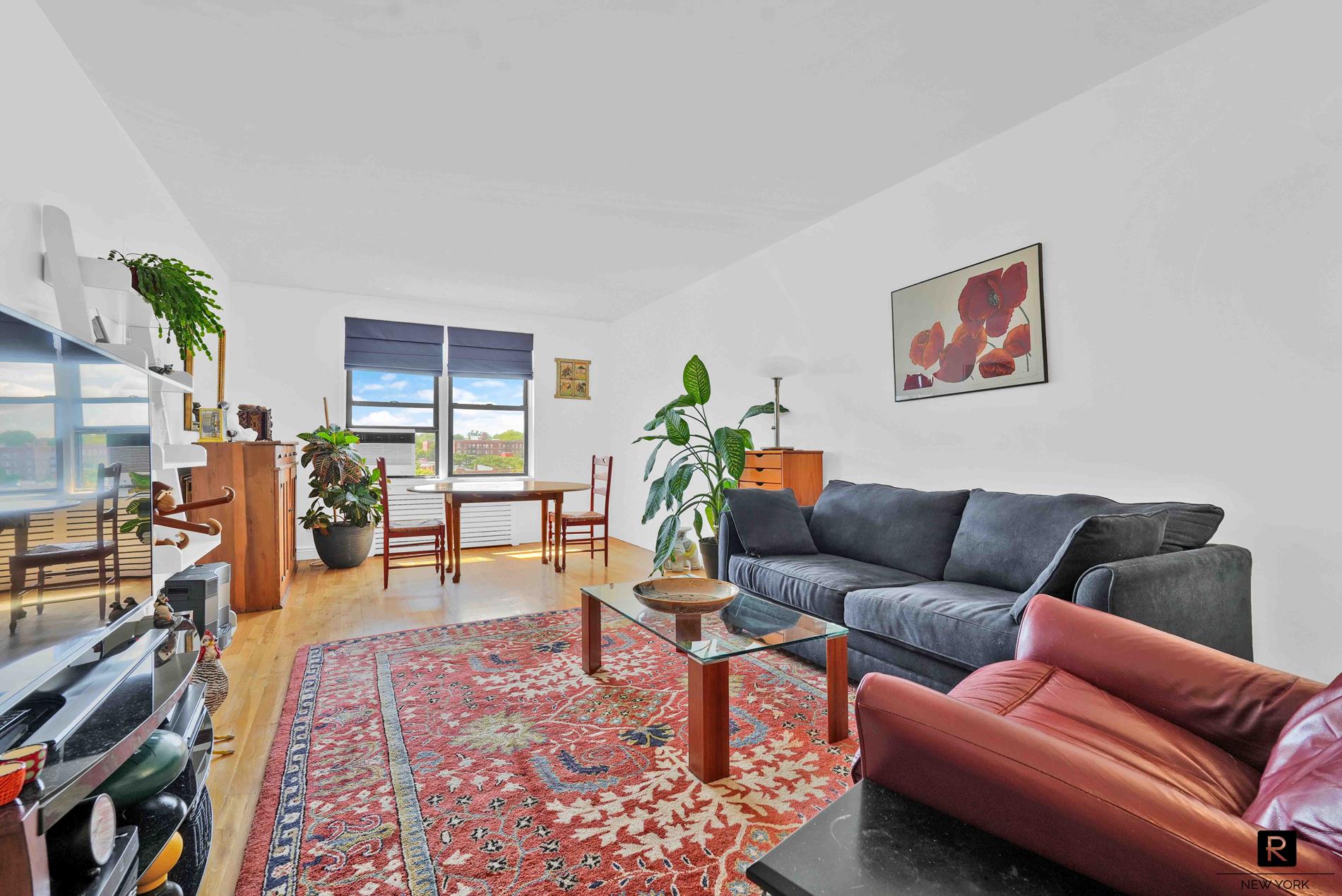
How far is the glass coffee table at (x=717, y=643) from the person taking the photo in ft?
6.16

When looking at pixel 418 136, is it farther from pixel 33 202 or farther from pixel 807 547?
pixel 807 547

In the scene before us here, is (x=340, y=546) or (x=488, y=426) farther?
(x=488, y=426)

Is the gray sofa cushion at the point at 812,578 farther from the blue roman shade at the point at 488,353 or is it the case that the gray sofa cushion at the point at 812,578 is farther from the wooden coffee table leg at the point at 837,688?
the blue roman shade at the point at 488,353

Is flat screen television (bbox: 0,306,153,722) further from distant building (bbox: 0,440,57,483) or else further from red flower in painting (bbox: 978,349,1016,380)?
red flower in painting (bbox: 978,349,1016,380)

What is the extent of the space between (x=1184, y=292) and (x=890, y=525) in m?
1.54

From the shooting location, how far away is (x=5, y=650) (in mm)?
1074

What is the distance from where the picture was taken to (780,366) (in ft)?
13.5

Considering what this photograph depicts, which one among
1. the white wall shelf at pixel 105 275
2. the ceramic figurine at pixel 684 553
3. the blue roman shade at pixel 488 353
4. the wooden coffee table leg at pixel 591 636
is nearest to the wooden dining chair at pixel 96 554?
the white wall shelf at pixel 105 275

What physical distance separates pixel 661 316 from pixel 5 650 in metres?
5.47

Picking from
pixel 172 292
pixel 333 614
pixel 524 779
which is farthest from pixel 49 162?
pixel 524 779

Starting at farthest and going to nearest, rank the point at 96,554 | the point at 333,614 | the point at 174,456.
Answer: the point at 333,614 < the point at 174,456 < the point at 96,554

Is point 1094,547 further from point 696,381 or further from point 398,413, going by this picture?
point 398,413

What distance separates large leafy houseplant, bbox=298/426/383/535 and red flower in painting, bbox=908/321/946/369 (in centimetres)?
444

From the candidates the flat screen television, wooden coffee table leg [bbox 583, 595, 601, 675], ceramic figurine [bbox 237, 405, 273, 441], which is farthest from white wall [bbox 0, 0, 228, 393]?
wooden coffee table leg [bbox 583, 595, 601, 675]
